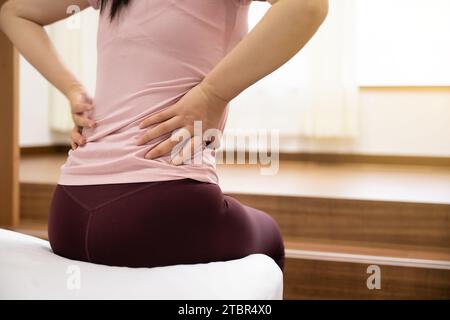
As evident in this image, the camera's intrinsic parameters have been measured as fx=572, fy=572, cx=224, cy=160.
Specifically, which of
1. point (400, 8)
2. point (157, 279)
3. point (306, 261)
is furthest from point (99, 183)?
point (400, 8)

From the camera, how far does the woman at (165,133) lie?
0.73m

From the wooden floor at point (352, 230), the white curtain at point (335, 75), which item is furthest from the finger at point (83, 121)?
the white curtain at point (335, 75)

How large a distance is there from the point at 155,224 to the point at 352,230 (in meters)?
1.16

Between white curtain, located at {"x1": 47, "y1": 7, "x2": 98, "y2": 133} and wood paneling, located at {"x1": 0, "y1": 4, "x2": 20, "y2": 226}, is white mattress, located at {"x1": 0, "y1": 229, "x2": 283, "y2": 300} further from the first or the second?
white curtain, located at {"x1": 47, "y1": 7, "x2": 98, "y2": 133}

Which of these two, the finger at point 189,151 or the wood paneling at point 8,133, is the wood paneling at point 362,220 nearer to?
the wood paneling at point 8,133

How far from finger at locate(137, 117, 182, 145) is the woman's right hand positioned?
4.5 inches

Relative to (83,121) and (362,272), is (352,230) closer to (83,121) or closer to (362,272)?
(362,272)

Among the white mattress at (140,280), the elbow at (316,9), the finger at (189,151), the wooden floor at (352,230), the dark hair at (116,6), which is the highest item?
the dark hair at (116,6)

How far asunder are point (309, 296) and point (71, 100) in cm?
98

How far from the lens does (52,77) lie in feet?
3.33

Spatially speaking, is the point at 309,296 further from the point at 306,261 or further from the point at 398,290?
the point at 398,290

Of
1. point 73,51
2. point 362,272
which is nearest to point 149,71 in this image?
point 362,272

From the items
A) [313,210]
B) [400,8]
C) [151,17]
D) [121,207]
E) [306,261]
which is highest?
[400,8]

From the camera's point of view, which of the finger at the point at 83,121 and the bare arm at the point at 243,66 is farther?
the finger at the point at 83,121
